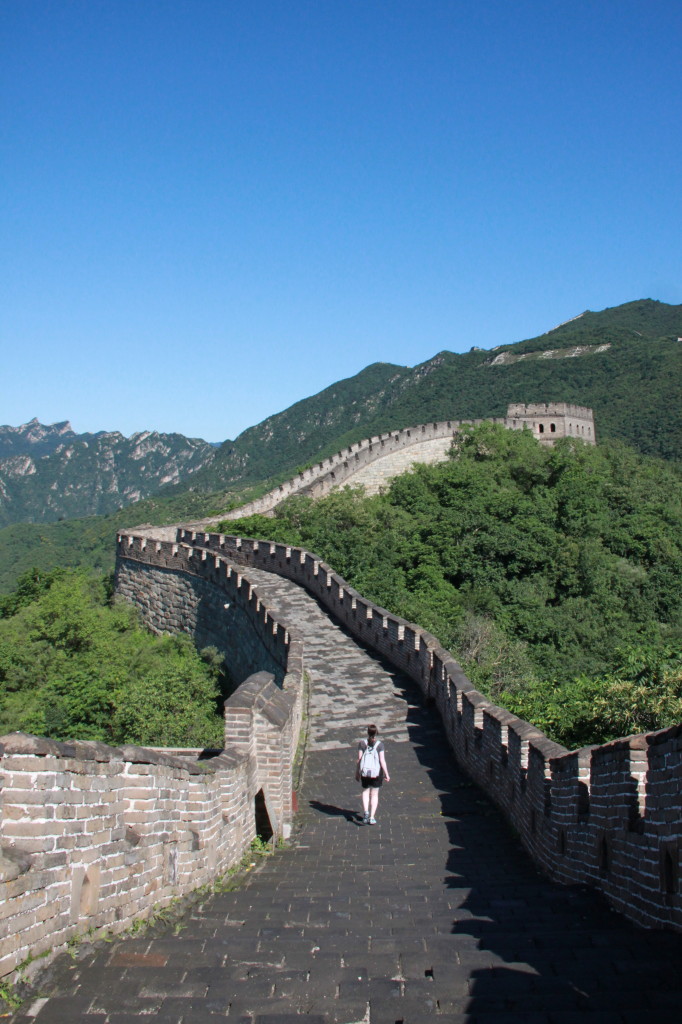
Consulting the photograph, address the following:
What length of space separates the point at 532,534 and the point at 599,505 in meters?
3.07

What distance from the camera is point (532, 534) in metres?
24.4

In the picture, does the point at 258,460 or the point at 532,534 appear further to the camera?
the point at 258,460

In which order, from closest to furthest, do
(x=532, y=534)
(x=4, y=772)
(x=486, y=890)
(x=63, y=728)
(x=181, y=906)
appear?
(x=4, y=772)
(x=181, y=906)
(x=486, y=890)
(x=63, y=728)
(x=532, y=534)

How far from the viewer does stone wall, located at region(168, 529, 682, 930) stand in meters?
4.22

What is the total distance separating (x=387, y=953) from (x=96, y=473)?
17962 centimetres

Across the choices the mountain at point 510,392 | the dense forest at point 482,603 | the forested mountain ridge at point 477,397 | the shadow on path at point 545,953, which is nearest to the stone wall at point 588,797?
the shadow on path at point 545,953

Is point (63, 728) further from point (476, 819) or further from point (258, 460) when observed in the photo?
point (258, 460)

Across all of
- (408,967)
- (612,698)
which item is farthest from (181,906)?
(612,698)

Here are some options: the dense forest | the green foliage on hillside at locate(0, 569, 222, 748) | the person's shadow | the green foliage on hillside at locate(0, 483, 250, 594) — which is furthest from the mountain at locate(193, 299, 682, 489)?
the person's shadow

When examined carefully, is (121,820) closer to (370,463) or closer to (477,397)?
(370,463)

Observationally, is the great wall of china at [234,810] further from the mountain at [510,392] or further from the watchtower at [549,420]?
the mountain at [510,392]

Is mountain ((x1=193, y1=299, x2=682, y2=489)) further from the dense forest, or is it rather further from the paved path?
the paved path

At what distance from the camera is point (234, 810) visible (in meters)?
6.32

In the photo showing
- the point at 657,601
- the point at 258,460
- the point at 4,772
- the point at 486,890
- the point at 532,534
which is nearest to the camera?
the point at 4,772
